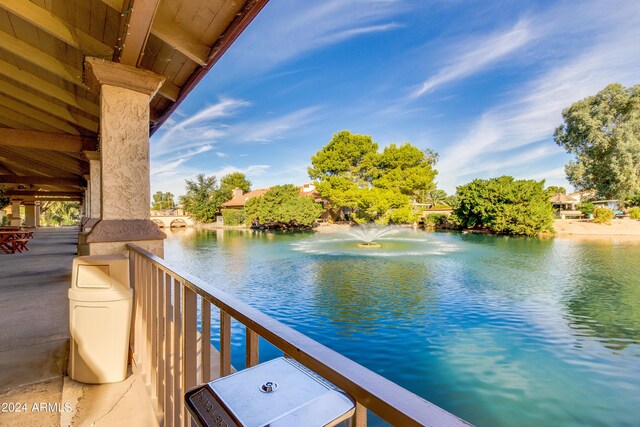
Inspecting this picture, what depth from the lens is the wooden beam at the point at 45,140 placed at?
5461mm

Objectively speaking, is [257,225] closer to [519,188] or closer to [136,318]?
[519,188]

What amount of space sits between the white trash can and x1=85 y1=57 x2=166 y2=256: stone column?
0.68 meters

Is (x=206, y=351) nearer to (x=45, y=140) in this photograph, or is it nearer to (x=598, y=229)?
(x=45, y=140)

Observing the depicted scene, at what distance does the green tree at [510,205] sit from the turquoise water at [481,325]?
1150 centimetres

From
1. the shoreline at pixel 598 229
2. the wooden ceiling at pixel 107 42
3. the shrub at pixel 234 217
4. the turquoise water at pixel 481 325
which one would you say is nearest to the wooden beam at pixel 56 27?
the wooden ceiling at pixel 107 42

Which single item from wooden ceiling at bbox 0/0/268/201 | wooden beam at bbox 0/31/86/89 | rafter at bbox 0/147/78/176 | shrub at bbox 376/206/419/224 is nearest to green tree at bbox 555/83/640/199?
shrub at bbox 376/206/419/224

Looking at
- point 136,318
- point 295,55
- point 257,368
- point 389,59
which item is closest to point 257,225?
point 295,55

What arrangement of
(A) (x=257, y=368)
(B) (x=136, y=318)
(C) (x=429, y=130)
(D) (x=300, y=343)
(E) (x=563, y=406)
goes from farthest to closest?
1. (C) (x=429, y=130)
2. (E) (x=563, y=406)
3. (B) (x=136, y=318)
4. (D) (x=300, y=343)
5. (A) (x=257, y=368)

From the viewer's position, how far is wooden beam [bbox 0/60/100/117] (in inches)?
144

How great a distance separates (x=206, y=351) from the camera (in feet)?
3.77

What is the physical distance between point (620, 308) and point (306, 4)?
17295 millimetres

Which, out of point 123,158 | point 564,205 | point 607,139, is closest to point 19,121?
point 123,158

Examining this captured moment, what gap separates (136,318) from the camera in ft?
8.26

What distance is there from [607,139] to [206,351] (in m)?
34.1
